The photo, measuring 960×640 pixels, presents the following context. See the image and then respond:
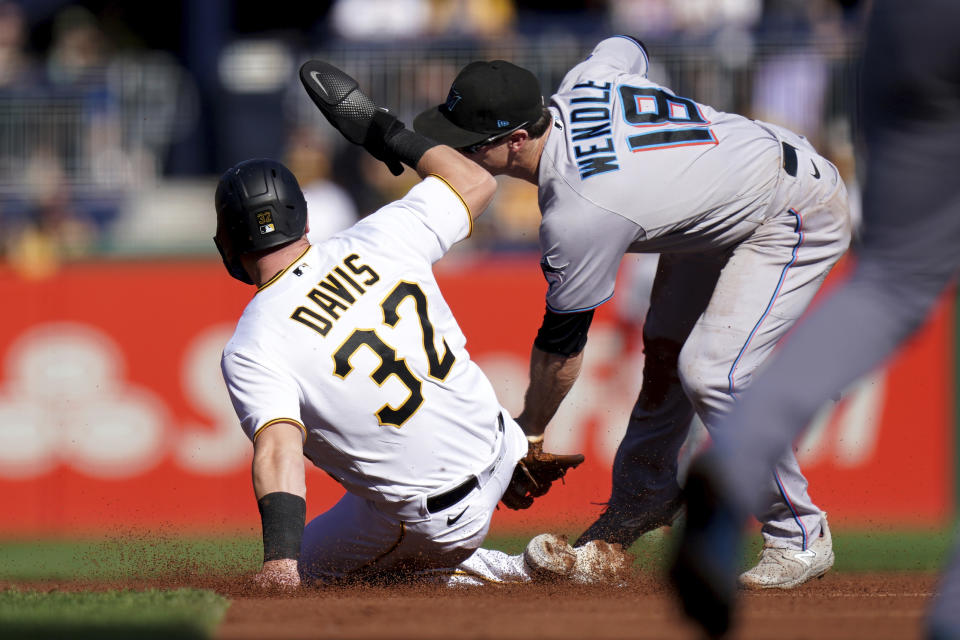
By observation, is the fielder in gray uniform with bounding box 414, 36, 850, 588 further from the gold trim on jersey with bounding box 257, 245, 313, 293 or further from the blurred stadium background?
the blurred stadium background

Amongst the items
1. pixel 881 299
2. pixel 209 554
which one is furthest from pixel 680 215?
pixel 209 554

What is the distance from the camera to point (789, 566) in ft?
17.9

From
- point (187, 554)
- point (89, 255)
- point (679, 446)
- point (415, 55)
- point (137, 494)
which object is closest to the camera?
point (679, 446)

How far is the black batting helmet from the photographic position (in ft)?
15.8

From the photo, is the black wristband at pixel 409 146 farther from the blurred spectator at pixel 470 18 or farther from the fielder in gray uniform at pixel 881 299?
the blurred spectator at pixel 470 18

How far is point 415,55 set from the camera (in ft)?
40.6

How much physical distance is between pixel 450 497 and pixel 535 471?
0.76 metres

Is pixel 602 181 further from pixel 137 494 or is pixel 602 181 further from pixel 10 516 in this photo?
pixel 10 516

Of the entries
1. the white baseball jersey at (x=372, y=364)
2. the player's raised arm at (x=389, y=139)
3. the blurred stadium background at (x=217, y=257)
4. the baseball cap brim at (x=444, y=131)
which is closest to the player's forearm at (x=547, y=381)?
the white baseball jersey at (x=372, y=364)

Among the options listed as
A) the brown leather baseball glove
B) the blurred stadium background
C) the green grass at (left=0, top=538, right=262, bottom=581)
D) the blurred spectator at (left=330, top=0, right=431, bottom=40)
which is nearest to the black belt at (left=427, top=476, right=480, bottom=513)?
the brown leather baseball glove

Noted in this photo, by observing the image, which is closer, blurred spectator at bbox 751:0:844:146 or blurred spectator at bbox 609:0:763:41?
blurred spectator at bbox 751:0:844:146

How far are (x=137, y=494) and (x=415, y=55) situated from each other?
5481mm

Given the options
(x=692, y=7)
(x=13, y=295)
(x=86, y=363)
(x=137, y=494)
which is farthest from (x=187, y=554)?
(x=692, y=7)

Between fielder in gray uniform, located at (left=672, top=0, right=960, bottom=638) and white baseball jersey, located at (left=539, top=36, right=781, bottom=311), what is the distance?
2.21 m
